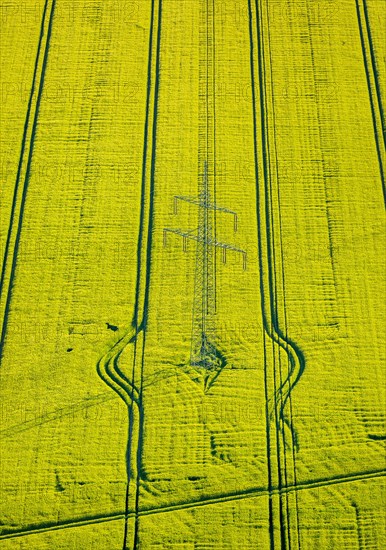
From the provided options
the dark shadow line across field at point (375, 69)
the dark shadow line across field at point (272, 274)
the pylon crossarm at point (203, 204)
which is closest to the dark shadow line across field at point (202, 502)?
the dark shadow line across field at point (272, 274)

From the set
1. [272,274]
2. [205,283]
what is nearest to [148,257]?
[205,283]

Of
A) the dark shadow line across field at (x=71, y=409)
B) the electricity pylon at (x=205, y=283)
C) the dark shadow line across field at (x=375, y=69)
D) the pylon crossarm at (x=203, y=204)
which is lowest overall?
the dark shadow line across field at (x=71, y=409)

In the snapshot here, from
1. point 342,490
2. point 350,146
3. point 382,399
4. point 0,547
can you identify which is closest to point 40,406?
point 0,547

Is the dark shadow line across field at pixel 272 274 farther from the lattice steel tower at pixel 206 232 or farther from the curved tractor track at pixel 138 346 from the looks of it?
the curved tractor track at pixel 138 346

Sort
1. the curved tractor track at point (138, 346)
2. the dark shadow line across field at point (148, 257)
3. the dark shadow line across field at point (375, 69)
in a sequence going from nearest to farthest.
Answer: the dark shadow line across field at point (148, 257)
the curved tractor track at point (138, 346)
the dark shadow line across field at point (375, 69)

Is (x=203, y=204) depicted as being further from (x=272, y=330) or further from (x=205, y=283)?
(x=272, y=330)

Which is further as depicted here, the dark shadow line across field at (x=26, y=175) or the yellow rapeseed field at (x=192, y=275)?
the dark shadow line across field at (x=26, y=175)

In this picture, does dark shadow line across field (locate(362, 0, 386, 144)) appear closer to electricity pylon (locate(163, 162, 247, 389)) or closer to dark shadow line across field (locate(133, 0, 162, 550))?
electricity pylon (locate(163, 162, 247, 389))

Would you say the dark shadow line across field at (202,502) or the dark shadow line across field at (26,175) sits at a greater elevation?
the dark shadow line across field at (26,175)

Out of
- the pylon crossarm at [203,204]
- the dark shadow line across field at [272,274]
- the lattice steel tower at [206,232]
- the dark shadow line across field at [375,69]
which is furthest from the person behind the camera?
the dark shadow line across field at [375,69]
